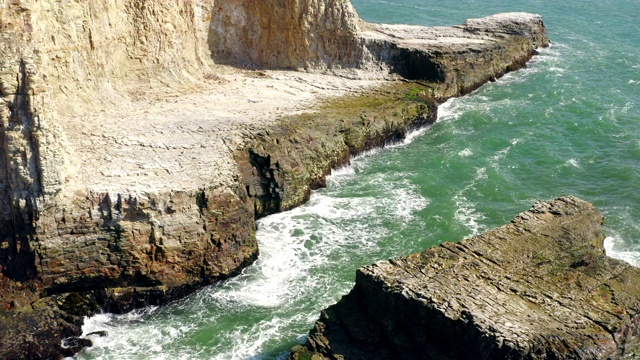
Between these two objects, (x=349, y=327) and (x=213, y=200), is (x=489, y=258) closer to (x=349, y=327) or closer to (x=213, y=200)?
(x=349, y=327)

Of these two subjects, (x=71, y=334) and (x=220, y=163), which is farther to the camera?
(x=220, y=163)

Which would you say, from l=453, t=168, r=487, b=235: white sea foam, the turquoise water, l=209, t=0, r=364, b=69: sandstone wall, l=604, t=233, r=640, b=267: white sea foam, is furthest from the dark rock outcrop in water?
l=209, t=0, r=364, b=69: sandstone wall

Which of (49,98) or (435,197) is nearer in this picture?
(49,98)

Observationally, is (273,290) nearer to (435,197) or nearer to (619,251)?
(435,197)

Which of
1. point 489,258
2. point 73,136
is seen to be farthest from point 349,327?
point 73,136

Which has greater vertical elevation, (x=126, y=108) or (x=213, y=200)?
(x=126, y=108)

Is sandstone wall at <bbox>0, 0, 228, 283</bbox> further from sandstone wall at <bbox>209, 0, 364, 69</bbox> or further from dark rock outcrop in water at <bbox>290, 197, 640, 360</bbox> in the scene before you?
dark rock outcrop in water at <bbox>290, 197, 640, 360</bbox>

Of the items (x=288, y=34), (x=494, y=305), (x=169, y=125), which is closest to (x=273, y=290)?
(x=494, y=305)

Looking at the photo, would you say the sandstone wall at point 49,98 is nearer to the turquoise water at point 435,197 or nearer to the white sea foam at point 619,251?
the turquoise water at point 435,197
